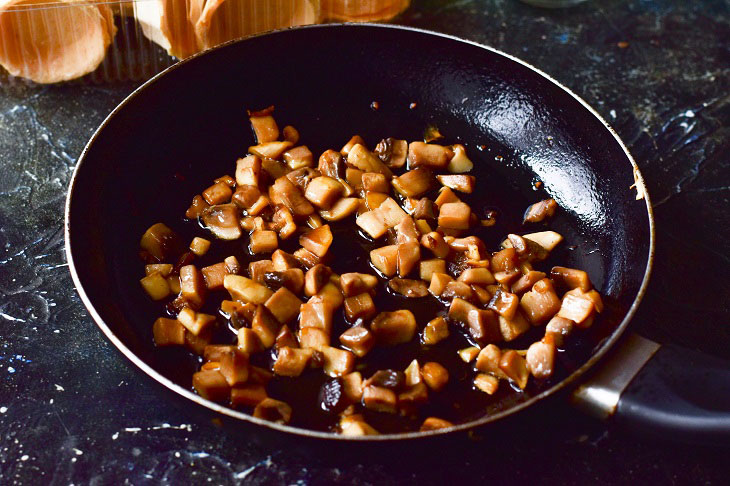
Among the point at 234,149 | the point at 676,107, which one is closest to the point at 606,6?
the point at 676,107

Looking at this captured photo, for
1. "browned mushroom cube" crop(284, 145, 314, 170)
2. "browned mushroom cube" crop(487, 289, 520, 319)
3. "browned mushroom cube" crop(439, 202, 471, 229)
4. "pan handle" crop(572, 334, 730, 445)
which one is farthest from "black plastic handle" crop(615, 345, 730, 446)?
A: "browned mushroom cube" crop(284, 145, 314, 170)

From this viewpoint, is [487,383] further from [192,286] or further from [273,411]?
[192,286]

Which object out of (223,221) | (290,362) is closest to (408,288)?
(290,362)

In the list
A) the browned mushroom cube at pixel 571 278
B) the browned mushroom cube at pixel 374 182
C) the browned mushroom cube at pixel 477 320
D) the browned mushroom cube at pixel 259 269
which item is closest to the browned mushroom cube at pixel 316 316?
the browned mushroom cube at pixel 259 269

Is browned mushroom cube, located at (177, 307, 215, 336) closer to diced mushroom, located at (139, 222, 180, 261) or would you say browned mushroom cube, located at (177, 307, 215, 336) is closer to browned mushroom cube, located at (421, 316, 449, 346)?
diced mushroom, located at (139, 222, 180, 261)

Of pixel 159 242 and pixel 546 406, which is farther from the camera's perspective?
pixel 159 242

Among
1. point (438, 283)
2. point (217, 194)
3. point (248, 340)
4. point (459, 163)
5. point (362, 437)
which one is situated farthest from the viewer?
point (459, 163)

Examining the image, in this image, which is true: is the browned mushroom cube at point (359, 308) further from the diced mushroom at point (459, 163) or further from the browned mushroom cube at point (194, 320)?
the diced mushroom at point (459, 163)
